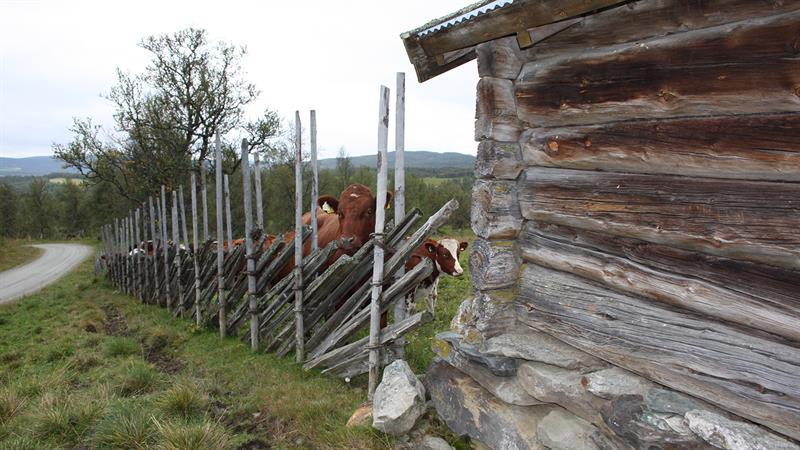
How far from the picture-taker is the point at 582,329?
2.61 m

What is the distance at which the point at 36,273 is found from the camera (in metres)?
20.7

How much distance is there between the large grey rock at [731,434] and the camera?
5.91 feet

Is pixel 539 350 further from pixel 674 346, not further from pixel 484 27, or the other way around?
pixel 484 27

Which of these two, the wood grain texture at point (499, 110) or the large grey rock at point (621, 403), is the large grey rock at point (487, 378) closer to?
the large grey rock at point (621, 403)

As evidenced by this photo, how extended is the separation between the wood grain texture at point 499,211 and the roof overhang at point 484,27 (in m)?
0.88

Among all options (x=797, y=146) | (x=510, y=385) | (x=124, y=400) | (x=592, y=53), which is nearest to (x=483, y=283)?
(x=510, y=385)

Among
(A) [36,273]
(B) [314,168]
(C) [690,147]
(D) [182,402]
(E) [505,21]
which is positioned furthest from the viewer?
(A) [36,273]

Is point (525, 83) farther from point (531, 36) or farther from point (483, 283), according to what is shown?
point (483, 283)

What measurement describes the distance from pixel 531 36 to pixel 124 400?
183 inches

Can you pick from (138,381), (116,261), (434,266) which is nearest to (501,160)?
(434,266)

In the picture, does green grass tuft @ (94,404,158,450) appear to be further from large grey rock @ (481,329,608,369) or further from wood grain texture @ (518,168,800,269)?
wood grain texture @ (518,168,800,269)

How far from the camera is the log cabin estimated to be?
1.83 metres

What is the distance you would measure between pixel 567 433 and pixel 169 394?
3.50 metres

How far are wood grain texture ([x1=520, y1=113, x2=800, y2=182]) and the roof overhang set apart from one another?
584 mm
